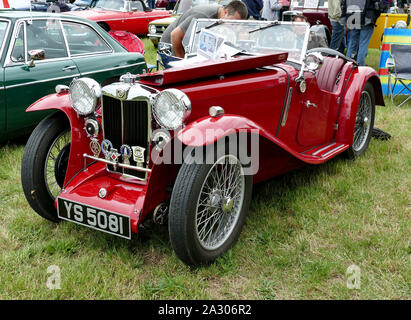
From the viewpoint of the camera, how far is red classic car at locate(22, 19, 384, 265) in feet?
7.62

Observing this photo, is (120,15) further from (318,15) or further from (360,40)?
(360,40)

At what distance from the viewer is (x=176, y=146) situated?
2416mm

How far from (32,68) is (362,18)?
5.53 meters

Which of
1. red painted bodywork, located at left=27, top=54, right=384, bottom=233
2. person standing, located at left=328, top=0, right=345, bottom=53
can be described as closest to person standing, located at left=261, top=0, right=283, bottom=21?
person standing, located at left=328, top=0, right=345, bottom=53

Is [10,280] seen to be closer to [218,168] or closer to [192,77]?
[218,168]

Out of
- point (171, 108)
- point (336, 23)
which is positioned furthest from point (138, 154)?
point (336, 23)

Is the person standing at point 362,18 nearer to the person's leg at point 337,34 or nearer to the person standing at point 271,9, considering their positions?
the person's leg at point 337,34

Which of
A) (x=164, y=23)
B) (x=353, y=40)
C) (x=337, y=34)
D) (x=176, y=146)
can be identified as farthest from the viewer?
(x=164, y=23)

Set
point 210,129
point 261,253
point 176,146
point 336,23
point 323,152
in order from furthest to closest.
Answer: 1. point 336,23
2. point 323,152
3. point 261,253
4. point 176,146
5. point 210,129

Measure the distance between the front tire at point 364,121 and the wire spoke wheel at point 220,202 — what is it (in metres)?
2.07

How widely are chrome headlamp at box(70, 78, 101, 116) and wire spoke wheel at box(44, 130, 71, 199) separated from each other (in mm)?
285

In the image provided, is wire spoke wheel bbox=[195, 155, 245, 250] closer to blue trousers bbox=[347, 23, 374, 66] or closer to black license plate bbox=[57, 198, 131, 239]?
black license plate bbox=[57, 198, 131, 239]

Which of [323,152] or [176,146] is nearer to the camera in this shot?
[176,146]

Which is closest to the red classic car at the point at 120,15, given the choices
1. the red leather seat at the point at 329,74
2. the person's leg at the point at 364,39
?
the person's leg at the point at 364,39
